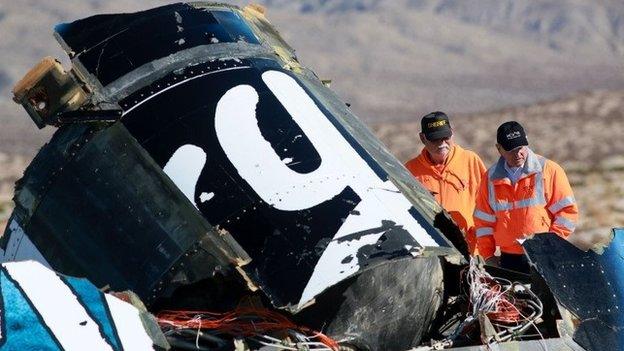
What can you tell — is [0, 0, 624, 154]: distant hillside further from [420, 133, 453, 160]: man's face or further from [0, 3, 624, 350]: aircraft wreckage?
[0, 3, 624, 350]: aircraft wreckage

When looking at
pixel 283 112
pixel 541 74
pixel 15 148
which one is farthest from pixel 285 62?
pixel 541 74

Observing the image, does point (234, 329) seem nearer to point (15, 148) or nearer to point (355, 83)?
point (15, 148)

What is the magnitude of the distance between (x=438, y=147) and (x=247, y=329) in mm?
3551

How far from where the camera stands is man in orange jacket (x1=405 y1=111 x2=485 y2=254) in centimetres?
1002

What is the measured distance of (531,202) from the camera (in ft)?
31.9

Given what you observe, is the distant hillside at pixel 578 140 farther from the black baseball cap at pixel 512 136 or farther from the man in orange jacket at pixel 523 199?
the black baseball cap at pixel 512 136

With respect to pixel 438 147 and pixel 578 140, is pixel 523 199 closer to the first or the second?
pixel 438 147

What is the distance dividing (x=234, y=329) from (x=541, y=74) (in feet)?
201

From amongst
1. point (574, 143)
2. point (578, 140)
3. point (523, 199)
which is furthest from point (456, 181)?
point (578, 140)

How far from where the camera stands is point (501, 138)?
377 inches

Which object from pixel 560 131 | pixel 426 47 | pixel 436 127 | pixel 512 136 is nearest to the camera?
pixel 512 136

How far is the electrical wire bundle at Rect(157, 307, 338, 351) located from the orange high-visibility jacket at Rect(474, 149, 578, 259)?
3.13 m

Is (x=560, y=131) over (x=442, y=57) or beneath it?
beneath

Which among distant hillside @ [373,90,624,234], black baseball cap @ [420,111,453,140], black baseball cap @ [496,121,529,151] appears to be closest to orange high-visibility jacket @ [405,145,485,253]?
black baseball cap @ [420,111,453,140]
